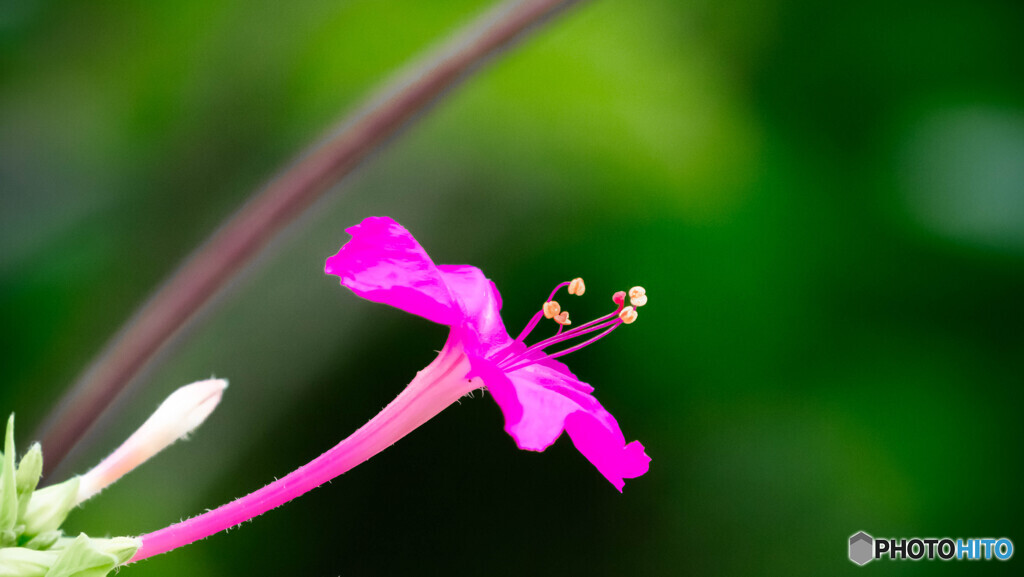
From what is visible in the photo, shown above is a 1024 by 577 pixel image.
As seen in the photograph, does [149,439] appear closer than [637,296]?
Yes

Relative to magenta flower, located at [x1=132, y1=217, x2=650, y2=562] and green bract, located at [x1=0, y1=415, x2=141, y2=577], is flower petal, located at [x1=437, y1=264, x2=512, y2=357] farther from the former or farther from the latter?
green bract, located at [x1=0, y1=415, x2=141, y2=577]

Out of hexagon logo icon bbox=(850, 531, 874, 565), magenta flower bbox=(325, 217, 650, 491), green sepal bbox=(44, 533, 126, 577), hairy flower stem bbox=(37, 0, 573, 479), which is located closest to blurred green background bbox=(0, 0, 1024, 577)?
hexagon logo icon bbox=(850, 531, 874, 565)

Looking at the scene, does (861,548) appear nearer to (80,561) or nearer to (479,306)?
(479,306)

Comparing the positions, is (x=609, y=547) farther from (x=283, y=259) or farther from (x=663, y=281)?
(x=283, y=259)

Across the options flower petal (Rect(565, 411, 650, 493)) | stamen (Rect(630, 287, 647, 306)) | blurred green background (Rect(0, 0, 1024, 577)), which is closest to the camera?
flower petal (Rect(565, 411, 650, 493))

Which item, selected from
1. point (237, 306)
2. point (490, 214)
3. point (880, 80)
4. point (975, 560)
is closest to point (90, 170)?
point (237, 306)

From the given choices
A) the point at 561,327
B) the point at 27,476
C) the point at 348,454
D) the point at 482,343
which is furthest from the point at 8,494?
the point at 561,327
